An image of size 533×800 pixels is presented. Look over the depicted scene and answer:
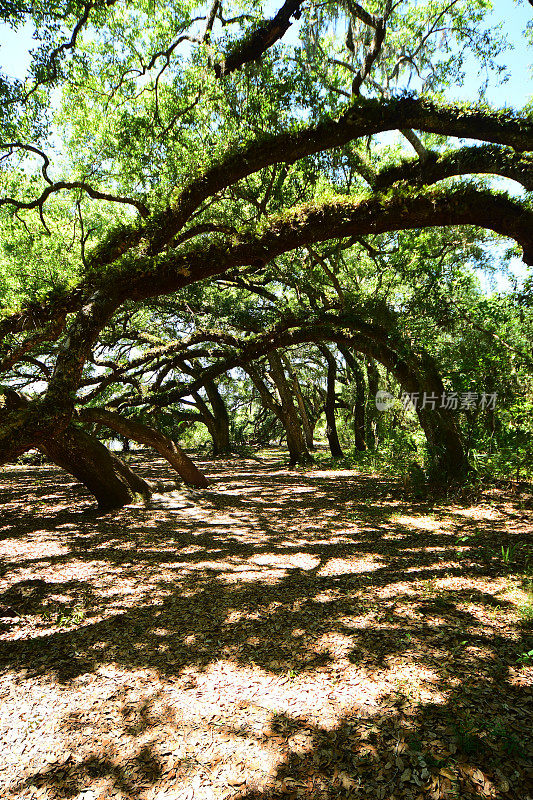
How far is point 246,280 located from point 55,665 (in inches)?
477

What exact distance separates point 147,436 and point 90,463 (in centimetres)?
168

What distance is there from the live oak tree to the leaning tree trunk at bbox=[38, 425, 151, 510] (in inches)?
1.2

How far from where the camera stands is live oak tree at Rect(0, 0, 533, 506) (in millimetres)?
4910

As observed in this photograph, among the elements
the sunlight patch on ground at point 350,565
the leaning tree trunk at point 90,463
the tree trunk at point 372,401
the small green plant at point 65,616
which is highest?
the tree trunk at point 372,401

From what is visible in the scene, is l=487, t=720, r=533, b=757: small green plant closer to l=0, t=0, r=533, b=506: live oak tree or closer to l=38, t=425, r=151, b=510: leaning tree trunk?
l=0, t=0, r=533, b=506: live oak tree

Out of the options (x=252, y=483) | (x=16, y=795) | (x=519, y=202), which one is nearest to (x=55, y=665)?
(x=16, y=795)

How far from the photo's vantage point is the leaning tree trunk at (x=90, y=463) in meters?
6.83

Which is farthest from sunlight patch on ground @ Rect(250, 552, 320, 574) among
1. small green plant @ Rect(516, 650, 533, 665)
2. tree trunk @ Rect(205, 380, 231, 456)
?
tree trunk @ Rect(205, 380, 231, 456)

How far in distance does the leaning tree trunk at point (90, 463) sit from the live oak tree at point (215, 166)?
0.03 meters

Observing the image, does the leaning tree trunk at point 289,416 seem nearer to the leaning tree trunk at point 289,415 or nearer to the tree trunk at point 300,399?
the leaning tree trunk at point 289,415

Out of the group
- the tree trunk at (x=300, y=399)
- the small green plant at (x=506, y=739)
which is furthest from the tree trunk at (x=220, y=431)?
the small green plant at (x=506, y=739)

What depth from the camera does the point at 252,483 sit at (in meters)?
10.6

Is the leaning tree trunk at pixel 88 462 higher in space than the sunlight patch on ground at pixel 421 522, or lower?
higher

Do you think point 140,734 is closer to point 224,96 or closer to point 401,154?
point 224,96
